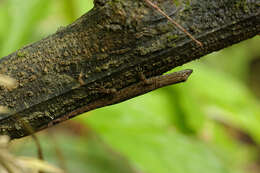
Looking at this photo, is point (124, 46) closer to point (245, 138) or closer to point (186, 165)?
point (186, 165)

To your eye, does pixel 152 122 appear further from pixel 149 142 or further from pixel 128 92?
pixel 128 92

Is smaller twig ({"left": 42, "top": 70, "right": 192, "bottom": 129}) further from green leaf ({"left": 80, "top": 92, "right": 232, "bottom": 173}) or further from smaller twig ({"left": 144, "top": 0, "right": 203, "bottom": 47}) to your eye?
green leaf ({"left": 80, "top": 92, "right": 232, "bottom": 173})

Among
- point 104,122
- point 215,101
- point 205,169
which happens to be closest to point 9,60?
point 104,122

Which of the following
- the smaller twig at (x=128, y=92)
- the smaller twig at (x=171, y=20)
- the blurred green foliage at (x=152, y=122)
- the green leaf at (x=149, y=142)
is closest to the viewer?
the smaller twig at (x=171, y=20)

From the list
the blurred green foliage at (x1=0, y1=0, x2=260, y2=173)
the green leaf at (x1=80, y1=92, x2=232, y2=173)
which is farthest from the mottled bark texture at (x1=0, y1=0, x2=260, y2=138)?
the green leaf at (x1=80, y1=92, x2=232, y2=173)

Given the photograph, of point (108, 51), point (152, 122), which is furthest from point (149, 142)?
point (108, 51)

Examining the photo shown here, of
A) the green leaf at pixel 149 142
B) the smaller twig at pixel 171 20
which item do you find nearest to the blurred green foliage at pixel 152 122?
the green leaf at pixel 149 142

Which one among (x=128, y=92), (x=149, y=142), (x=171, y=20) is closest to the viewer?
(x=171, y=20)

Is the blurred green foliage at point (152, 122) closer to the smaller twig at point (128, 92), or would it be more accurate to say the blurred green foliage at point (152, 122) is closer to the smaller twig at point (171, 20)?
the smaller twig at point (128, 92)

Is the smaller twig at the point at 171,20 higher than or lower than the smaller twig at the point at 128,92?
higher
